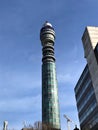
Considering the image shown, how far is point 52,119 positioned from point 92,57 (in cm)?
7562

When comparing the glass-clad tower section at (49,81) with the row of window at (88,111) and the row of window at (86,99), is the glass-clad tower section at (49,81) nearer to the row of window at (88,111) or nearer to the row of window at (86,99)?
the row of window at (86,99)

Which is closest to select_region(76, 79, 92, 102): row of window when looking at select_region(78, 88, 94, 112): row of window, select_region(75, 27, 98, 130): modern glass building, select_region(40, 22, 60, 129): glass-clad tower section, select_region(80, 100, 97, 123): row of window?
select_region(75, 27, 98, 130): modern glass building

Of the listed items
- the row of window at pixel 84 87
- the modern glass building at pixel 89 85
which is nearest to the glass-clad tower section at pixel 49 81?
the row of window at pixel 84 87

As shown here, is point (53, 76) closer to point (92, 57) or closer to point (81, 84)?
point (81, 84)

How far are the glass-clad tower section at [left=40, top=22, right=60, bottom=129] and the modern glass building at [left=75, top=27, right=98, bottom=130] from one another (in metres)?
47.1

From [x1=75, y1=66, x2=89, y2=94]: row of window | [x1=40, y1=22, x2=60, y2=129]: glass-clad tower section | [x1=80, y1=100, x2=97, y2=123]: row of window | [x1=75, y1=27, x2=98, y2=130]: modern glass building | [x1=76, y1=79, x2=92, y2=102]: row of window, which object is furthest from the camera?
[x1=40, y1=22, x2=60, y2=129]: glass-clad tower section

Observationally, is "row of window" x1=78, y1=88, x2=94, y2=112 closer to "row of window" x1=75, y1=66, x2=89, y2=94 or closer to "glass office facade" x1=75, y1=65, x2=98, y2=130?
"glass office facade" x1=75, y1=65, x2=98, y2=130

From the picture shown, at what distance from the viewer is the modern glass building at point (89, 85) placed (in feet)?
227

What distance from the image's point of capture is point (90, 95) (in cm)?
7438

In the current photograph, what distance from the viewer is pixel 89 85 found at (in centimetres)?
7512

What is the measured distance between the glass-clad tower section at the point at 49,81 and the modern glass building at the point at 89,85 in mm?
47126

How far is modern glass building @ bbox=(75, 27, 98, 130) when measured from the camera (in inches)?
2719

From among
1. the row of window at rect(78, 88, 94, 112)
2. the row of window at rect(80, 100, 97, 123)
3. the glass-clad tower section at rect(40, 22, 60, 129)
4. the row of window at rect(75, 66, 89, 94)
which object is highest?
the glass-clad tower section at rect(40, 22, 60, 129)

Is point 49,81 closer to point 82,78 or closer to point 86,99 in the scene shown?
point 82,78
